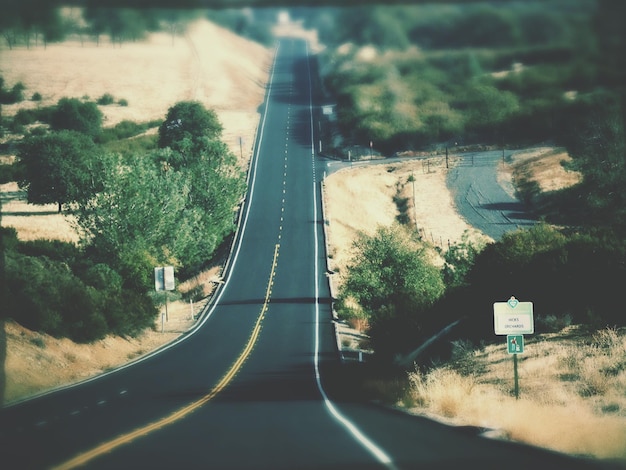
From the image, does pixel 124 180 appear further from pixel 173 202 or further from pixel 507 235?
pixel 507 235

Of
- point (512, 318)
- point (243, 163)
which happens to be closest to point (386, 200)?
point (243, 163)

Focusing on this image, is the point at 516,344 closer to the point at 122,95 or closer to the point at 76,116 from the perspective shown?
the point at 76,116

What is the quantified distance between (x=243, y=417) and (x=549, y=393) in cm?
643

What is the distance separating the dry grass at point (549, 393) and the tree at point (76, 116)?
5430cm

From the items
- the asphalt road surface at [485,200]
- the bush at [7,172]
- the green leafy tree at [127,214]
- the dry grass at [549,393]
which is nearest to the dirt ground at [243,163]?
the asphalt road surface at [485,200]

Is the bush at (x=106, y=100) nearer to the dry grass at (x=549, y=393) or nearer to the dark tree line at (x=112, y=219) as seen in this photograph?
the dark tree line at (x=112, y=219)

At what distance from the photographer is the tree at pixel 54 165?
7575 centimetres

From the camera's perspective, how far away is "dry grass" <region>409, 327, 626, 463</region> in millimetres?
14000

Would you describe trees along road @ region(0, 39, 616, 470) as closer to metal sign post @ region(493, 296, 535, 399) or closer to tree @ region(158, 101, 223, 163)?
metal sign post @ region(493, 296, 535, 399)

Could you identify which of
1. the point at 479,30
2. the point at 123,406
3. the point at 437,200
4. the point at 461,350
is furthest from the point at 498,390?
the point at 437,200

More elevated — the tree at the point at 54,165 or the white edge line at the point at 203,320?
the tree at the point at 54,165

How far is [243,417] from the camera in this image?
18.7 metres

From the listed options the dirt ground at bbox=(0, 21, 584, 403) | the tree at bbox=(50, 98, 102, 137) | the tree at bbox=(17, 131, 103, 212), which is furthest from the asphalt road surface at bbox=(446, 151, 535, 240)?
the tree at bbox=(17, 131, 103, 212)

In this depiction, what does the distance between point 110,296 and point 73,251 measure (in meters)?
13.0
